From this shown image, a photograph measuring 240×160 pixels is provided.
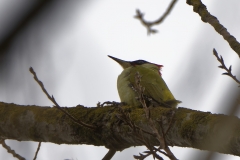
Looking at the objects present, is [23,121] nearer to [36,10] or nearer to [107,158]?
[107,158]

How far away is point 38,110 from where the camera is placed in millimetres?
3109

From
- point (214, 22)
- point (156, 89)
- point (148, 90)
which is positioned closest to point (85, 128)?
point (214, 22)

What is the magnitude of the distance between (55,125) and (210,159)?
2.28 m

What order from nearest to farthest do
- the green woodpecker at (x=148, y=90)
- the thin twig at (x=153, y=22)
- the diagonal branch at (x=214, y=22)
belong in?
the diagonal branch at (x=214, y=22) < the thin twig at (x=153, y=22) < the green woodpecker at (x=148, y=90)

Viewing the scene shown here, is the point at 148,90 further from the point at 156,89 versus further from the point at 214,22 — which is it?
the point at 214,22

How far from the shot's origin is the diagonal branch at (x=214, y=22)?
2.42 metres

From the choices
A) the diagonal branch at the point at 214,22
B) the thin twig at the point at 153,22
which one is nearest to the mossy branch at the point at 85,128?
the diagonal branch at the point at 214,22

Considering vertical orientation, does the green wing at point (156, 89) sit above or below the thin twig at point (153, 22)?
below

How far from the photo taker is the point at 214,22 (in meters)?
2.73

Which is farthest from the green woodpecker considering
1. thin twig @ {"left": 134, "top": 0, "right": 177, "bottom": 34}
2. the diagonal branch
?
the diagonal branch

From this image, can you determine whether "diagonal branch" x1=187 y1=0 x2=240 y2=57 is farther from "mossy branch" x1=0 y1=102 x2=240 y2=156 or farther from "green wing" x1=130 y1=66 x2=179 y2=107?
"green wing" x1=130 y1=66 x2=179 y2=107

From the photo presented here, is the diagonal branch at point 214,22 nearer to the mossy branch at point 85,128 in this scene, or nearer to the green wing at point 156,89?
the mossy branch at point 85,128

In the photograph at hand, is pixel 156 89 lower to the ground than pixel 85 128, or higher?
higher

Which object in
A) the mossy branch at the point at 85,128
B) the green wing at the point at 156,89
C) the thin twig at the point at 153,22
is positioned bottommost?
the mossy branch at the point at 85,128
